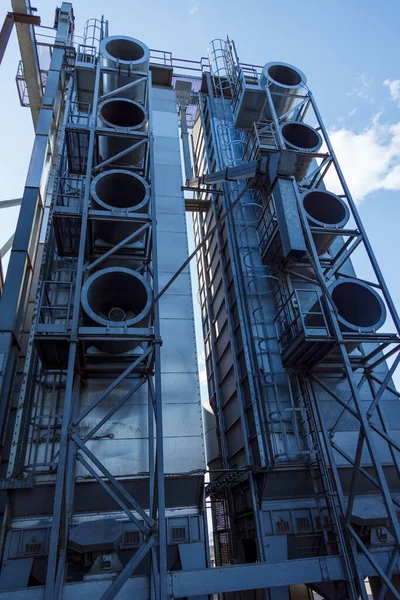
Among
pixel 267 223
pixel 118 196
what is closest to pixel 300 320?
pixel 267 223

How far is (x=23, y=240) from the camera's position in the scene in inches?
464

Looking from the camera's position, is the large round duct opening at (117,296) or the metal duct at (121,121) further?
the metal duct at (121,121)

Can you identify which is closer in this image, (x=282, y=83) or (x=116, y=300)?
(x=116, y=300)

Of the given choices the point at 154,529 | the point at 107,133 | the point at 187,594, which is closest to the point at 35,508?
the point at 154,529

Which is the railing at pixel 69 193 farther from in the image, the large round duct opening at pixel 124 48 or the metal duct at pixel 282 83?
the metal duct at pixel 282 83

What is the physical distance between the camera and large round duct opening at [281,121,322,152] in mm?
14617

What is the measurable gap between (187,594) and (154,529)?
3.58 ft

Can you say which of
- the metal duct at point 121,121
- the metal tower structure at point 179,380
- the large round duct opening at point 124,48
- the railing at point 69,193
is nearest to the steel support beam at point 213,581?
the metal tower structure at point 179,380

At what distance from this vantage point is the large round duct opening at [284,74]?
52.9 feet

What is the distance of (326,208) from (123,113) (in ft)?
23.5

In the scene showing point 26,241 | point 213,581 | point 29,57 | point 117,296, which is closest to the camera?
point 213,581

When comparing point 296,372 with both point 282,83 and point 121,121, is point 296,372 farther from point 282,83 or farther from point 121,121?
point 282,83

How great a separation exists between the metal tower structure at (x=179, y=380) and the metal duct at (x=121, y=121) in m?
0.07

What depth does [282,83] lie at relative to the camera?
54.5ft
